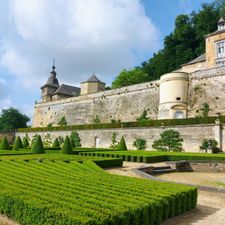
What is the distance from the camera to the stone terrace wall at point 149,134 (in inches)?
879

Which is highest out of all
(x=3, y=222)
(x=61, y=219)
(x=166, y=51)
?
(x=166, y=51)

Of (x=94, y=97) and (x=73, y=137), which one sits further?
(x=94, y=97)

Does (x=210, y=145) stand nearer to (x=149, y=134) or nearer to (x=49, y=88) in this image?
(x=149, y=134)

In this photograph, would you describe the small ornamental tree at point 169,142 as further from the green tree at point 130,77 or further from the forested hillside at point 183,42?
the green tree at point 130,77

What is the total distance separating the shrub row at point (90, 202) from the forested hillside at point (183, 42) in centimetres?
3740

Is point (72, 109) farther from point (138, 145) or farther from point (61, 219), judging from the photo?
point (61, 219)

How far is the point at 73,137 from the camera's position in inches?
1288

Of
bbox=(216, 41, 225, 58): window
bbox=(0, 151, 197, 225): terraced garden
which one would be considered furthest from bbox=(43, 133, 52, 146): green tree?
bbox=(0, 151, 197, 225): terraced garden

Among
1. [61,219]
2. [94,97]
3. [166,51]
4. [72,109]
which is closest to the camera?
[61,219]

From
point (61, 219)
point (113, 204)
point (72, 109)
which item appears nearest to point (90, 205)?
point (113, 204)

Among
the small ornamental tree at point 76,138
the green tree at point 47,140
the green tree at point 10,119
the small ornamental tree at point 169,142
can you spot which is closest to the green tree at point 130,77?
the green tree at point 47,140

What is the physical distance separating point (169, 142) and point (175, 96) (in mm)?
5491

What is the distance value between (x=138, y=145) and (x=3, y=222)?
21.4 m

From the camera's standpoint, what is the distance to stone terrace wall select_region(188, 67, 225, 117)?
25.3m
